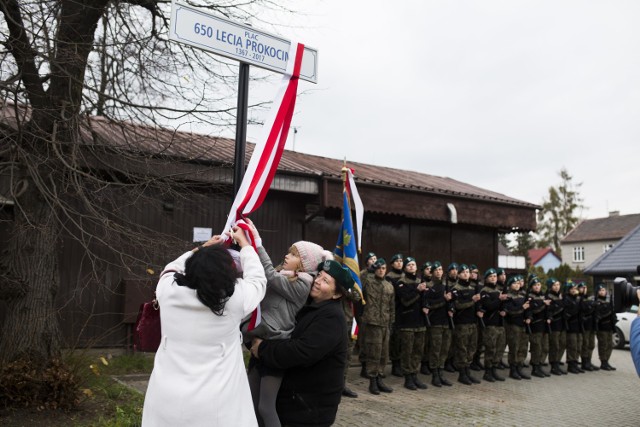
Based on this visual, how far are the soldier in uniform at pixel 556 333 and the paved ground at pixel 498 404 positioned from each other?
101 cm

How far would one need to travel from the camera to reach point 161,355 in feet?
9.05

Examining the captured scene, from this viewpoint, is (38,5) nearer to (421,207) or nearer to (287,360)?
(287,360)

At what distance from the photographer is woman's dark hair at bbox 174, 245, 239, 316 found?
2.62 metres

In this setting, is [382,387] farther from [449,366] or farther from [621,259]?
[621,259]

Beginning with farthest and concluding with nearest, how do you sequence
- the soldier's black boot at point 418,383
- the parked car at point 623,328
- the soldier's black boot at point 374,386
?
the parked car at point 623,328
the soldier's black boot at point 418,383
the soldier's black boot at point 374,386

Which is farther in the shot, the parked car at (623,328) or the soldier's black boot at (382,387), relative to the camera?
the parked car at (623,328)

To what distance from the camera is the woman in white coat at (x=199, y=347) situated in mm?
2643

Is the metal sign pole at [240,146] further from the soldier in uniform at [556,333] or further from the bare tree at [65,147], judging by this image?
the soldier in uniform at [556,333]

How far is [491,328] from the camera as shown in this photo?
10.6m

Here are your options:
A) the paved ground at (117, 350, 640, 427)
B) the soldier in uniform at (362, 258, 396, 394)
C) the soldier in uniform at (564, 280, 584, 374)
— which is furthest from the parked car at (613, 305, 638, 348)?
the soldier in uniform at (362, 258, 396, 394)

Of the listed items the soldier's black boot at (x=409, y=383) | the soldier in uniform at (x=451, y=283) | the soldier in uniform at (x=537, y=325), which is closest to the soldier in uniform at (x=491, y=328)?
the soldier in uniform at (x=451, y=283)

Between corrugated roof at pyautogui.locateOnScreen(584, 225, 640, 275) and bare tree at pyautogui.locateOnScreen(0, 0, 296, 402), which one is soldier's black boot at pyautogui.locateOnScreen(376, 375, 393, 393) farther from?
corrugated roof at pyautogui.locateOnScreen(584, 225, 640, 275)

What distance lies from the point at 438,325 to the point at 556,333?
143 inches

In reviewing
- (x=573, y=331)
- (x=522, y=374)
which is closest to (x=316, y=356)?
(x=522, y=374)
